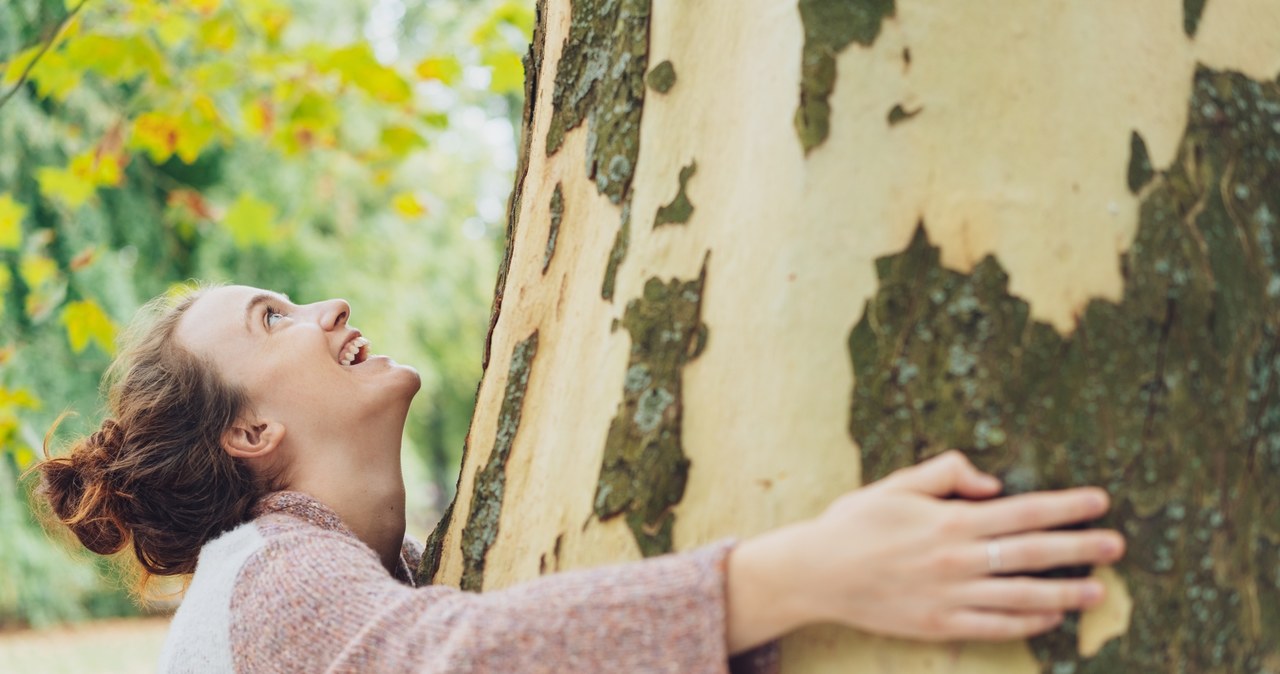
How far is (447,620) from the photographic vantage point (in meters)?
1.21

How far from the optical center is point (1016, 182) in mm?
1176

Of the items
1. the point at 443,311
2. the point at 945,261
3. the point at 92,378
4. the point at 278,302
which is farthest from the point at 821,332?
the point at 443,311

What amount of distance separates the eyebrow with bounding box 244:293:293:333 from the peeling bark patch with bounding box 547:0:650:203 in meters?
0.73

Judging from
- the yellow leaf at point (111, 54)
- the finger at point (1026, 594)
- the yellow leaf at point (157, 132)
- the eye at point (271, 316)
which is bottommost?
the finger at point (1026, 594)

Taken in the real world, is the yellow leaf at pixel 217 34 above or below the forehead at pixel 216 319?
above

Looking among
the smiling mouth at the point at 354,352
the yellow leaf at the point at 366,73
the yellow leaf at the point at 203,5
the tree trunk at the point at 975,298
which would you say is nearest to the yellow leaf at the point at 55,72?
the yellow leaf at the point at 203,5

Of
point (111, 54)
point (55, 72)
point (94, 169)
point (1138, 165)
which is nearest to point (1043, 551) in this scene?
point (1138, 165)

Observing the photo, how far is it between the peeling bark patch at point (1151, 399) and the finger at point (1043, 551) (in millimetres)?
40

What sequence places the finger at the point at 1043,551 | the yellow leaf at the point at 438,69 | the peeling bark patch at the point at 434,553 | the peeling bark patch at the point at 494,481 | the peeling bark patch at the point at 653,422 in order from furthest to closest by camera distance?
the yellow leaf at the point at 438,69 < the peeling bark patch at the point at 434,553 < the peeling bark patch at the point at 494,481 < the peeling bark patch at the point at 653,422 < the finger at the point at 1043,551

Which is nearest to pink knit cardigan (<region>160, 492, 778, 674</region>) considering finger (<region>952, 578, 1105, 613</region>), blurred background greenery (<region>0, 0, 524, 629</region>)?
finger (<region>952, 578, 1105, 613</region>)

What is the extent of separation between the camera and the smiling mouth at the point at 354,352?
1.98m

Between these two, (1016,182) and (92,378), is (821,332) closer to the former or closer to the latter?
(1016,182)

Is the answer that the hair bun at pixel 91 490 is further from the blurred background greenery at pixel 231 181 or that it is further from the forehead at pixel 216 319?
the blurred background greenery at pixel 231 181

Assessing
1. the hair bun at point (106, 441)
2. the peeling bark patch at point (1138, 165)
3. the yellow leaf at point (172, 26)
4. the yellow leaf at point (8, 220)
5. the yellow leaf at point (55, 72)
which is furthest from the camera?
the yellow leaf at point (172, 26)
